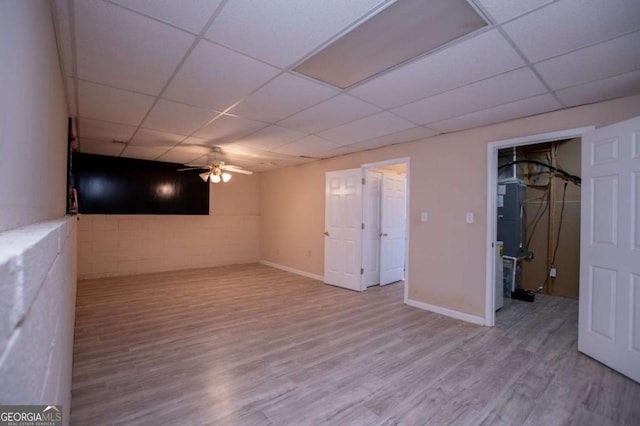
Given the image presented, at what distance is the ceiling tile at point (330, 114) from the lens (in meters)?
2.92

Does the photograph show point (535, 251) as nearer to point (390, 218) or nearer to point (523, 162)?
point (523, 162)

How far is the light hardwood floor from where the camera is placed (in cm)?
205

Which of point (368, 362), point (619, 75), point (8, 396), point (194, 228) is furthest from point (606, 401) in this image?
point (194, 228)

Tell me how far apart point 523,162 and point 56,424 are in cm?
631

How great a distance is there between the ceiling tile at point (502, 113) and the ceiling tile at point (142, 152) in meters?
4.59

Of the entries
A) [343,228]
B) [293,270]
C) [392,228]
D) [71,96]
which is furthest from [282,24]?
[293,270]

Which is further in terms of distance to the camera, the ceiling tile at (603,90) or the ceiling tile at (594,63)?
the ceiling tile at (603,90)

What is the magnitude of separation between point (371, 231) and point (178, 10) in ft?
14.4

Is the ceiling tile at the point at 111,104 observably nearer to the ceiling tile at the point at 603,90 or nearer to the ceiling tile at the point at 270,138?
the ceiling tile at the point at 270,138

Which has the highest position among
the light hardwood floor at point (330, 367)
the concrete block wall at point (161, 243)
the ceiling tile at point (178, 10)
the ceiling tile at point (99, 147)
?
the ceiling tile at point (178, 10)

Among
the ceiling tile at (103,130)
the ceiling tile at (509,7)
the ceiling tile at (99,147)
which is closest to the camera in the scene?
the ceiling tile at (509,7)

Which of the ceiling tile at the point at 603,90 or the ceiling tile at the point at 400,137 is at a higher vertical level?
the ceiling tile at the point at 603,90

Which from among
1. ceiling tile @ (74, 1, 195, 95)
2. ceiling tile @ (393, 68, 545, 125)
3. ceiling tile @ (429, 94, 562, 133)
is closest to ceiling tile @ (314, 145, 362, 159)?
ceiling tile @ (429, 94, 562, 133)

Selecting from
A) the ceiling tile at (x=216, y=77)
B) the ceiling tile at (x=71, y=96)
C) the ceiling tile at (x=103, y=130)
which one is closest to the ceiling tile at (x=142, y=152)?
the ceiling tile at (x=103, y=130)
